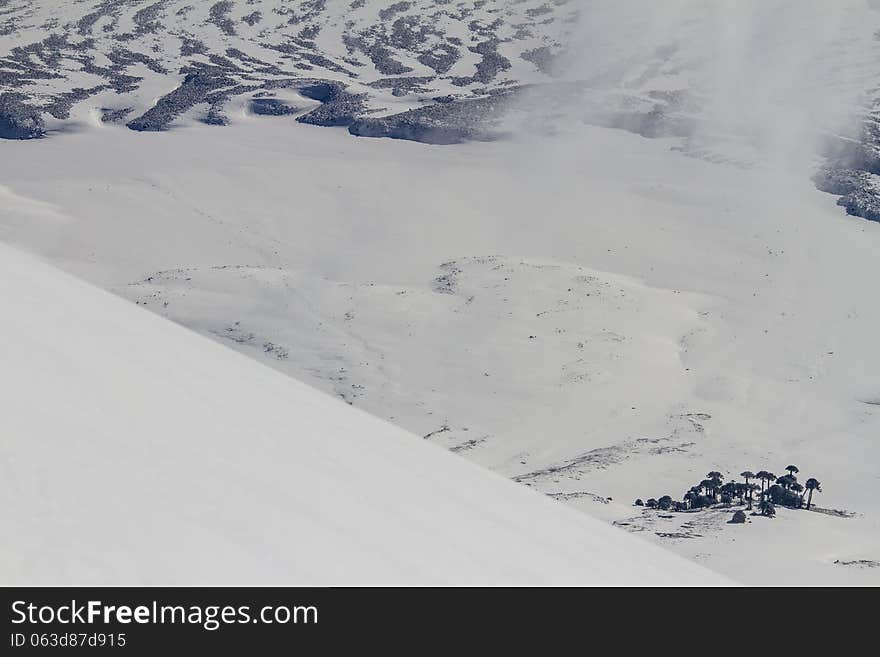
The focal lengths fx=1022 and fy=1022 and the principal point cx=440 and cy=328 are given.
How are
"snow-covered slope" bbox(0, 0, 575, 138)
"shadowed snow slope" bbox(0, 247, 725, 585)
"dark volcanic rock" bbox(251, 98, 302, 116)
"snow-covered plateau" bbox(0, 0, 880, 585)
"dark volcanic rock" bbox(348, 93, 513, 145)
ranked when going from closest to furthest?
"shadowed snow slope" bbox(0, 247, 725, 585), "snow-covered plateau" bbox(0, 0, 880, 585), "dark volcanic rock" bbox(348, 93, 513, 145), "snow-covered slope" bbox(0, 0, 575, 138), "dark volcanic rock" bbox(251, 98, 302, 116)

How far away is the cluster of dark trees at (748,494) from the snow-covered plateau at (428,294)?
58 cm

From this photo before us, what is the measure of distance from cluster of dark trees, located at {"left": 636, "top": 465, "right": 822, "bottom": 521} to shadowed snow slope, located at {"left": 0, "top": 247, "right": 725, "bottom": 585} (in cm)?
2146

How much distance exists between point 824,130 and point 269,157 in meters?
37.2

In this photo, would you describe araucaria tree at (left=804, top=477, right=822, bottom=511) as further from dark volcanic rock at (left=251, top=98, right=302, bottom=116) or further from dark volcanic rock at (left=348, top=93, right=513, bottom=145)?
dark volcanic rock at (left=251, top=98, right=302, bottom=116)

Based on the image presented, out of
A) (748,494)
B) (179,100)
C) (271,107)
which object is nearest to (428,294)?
(748,494)

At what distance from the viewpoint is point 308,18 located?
308 ft

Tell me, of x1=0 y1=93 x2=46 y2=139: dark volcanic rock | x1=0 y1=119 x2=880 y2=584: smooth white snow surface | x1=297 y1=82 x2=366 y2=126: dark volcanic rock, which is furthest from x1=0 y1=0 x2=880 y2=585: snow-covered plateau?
x1=0 y1=93 x2=46 y2=139: dark volcanic rock

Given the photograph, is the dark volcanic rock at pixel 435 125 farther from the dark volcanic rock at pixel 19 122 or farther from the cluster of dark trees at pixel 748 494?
the cluster of dark trees at pixel 748 494

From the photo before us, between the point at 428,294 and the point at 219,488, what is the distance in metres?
40.4

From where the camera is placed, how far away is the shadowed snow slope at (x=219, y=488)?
16.5 ft

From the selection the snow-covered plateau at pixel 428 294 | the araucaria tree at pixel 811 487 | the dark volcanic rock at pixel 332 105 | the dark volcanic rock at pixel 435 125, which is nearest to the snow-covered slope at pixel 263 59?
the dark volcanic rock at pixel 332 105

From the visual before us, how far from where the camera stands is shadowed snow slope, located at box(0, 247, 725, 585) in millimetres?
5027
